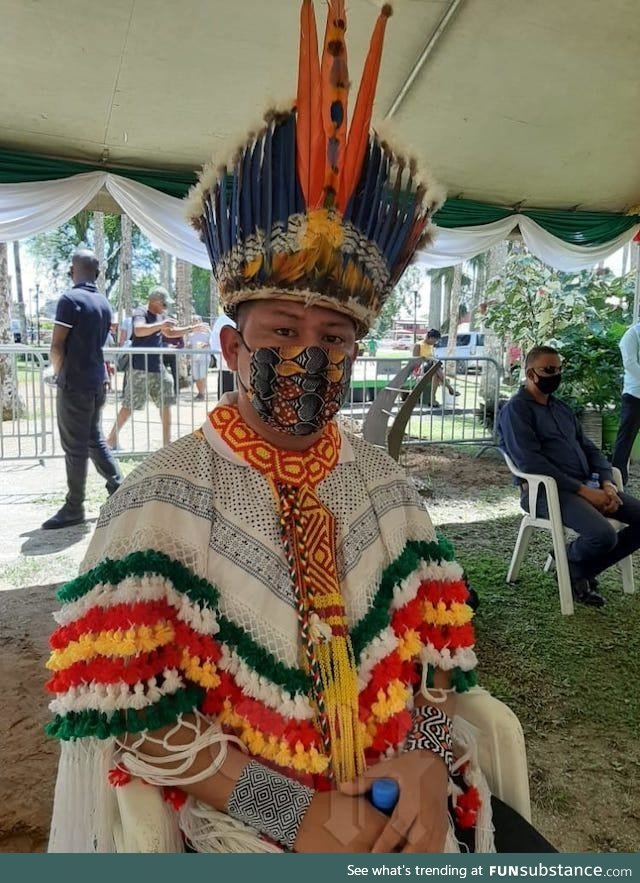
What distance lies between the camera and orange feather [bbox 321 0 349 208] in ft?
3.98

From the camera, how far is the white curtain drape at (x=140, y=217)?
428 centimetres

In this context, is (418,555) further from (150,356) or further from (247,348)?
(150,356)

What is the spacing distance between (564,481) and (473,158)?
2627 millimetres

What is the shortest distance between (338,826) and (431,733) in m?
0.28

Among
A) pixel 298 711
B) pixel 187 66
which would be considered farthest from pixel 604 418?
pixel 298 711

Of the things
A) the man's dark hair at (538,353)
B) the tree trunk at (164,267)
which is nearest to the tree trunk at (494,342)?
the man's dark hair at (538,353)

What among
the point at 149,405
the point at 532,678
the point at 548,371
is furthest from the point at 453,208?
the point at 149,405

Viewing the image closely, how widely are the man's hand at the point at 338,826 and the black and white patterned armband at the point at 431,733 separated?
168mm

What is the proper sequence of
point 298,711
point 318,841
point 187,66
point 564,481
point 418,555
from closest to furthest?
point 318,841, point 298,711, point 418,555, point 187,66, point 564,481

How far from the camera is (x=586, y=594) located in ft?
13.1

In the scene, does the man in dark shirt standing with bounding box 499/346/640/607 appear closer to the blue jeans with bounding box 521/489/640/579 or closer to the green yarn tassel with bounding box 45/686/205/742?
the blue jeans with bounding box 521/489/640/579

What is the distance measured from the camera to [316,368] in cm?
124

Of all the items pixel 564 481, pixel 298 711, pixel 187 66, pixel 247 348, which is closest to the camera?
pixel 298 711

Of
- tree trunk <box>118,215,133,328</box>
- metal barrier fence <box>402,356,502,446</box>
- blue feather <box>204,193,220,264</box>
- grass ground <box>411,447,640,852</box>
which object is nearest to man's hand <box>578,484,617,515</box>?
grass ground <box>411,447,640,852</box>
